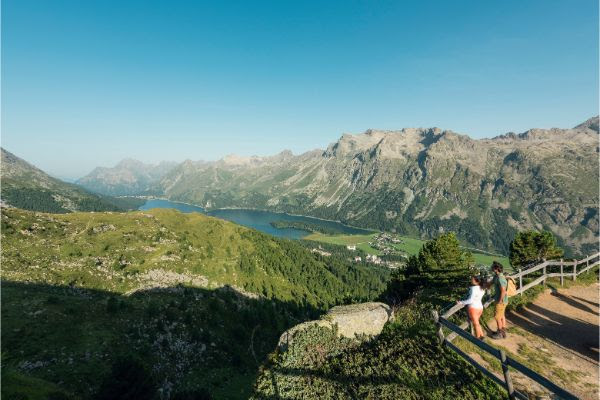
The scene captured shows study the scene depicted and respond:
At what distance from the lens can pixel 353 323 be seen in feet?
73.5

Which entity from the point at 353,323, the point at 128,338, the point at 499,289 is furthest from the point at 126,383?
the point at 499,289

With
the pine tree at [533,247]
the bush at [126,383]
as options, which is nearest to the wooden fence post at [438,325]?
the bush at [126,383]

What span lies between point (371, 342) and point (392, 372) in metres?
4.91

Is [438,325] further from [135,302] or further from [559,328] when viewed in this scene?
[135,302]

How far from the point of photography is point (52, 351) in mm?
35969

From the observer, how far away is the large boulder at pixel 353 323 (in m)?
22.1

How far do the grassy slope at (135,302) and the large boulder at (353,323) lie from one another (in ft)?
75.7

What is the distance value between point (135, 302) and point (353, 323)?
49830mm

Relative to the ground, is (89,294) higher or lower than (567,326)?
lower

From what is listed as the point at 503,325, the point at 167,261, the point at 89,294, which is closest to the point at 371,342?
the point at 503,325

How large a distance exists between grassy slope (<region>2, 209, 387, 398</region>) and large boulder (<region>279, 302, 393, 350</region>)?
75.7 feet

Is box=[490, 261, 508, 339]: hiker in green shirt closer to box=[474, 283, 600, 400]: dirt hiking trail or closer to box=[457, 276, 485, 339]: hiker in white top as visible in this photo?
box=[457, 276, 485, 339]: hiker in white top

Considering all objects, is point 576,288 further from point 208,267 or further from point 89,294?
point 208,267

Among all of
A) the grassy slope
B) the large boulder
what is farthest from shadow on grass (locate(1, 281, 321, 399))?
the large boulder
